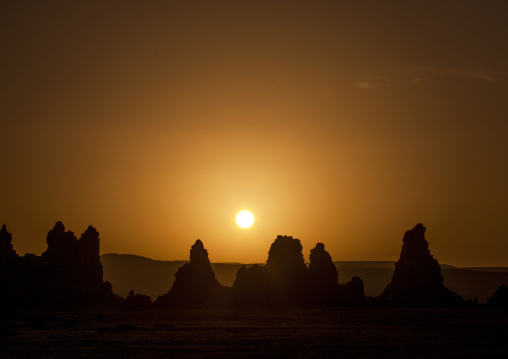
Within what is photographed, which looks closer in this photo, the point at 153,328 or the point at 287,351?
the point at 287,351

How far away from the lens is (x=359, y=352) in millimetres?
75688

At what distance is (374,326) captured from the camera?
123438 millimetres

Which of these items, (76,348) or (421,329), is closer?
(76,348)

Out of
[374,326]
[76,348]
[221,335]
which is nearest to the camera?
[76,348]

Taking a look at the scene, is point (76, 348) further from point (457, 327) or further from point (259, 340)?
point (457, 327)

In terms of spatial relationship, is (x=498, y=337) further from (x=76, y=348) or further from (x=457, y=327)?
(x=76, y=348)

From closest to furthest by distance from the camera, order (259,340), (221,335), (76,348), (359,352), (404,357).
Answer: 1. (404,357)
2. (359,352)
3. (76,348)
4. (259,340)
5. (221,335)

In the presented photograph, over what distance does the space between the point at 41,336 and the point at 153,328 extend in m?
23.0

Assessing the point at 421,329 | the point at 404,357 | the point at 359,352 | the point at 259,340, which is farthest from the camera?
the point at 421,329

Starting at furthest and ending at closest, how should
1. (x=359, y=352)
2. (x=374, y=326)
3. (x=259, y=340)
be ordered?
(x=374, y=326) → (x=259, y=340) → (x=359, y=352)

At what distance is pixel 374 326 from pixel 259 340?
120 feet

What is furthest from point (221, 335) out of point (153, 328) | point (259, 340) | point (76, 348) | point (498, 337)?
→ point (498, 337)

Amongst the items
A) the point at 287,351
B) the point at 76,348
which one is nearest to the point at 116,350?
the point at 76,348

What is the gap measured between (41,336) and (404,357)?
50.6 m
